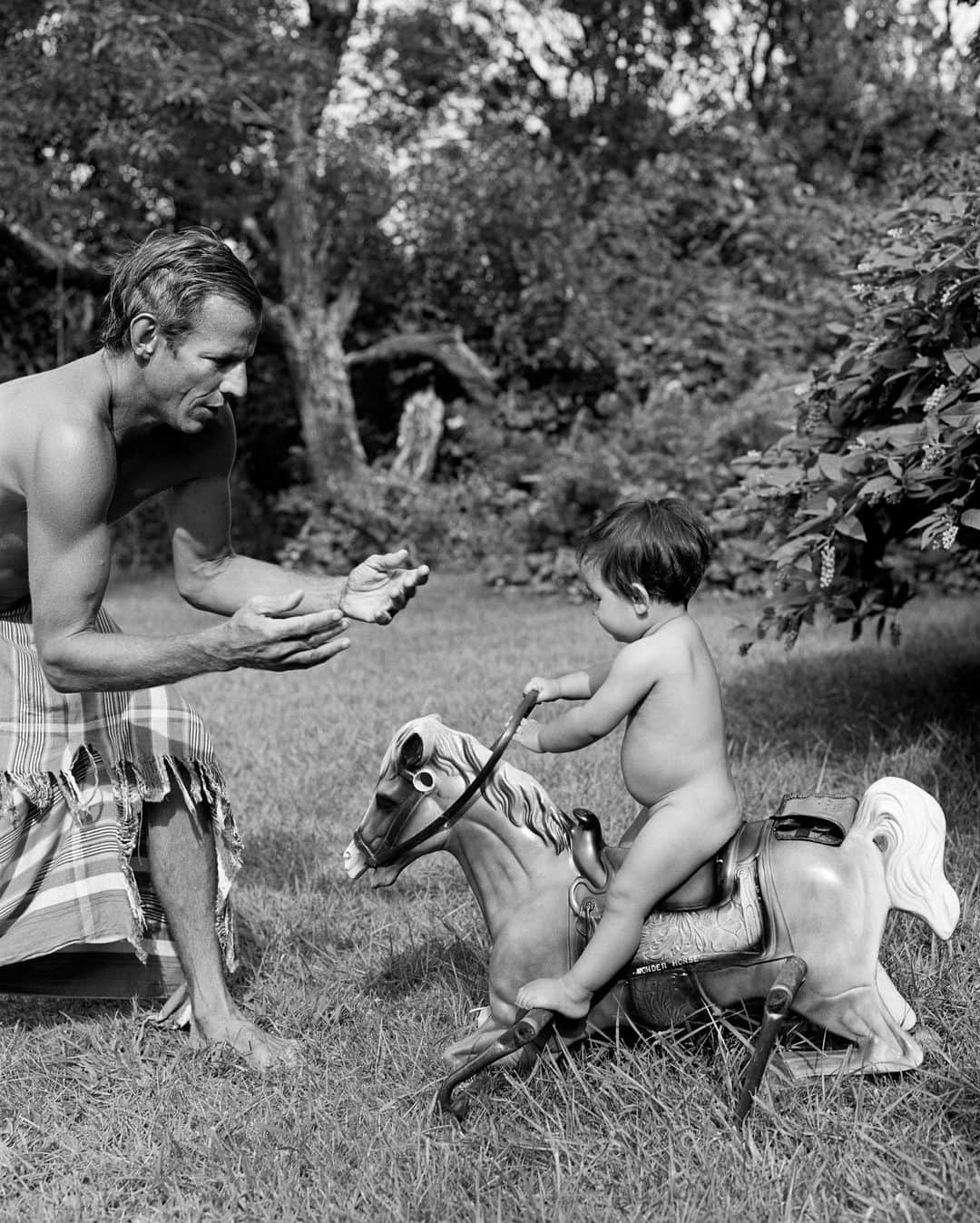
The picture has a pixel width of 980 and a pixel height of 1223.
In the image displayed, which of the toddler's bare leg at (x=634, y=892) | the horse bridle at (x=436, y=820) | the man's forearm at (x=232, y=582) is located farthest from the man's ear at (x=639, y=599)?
the man's forearm at (x=232, y=582)

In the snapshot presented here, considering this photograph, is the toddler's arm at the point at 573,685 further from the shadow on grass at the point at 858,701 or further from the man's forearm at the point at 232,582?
the shadow on grass at the point at 858,701

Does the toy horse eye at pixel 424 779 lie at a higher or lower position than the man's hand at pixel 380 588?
lower

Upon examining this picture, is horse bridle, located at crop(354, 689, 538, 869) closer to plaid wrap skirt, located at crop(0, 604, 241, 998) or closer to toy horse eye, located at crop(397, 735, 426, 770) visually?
toy horse eye, located at crop(397, 735, 426, 770)

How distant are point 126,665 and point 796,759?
2.86 metres

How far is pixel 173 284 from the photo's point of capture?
9.12 feet

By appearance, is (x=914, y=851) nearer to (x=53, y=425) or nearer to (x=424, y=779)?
(x=424, y=779)

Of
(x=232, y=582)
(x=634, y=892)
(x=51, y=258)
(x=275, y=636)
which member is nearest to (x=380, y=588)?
(x=275, y=636)

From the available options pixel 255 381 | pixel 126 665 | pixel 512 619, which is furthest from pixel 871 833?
pixel 255 381

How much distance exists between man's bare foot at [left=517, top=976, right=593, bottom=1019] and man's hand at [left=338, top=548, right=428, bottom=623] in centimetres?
88

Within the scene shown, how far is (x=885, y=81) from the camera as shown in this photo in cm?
1797

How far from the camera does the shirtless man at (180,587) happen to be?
104 inches

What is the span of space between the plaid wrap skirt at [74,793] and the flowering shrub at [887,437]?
2174 millimetres

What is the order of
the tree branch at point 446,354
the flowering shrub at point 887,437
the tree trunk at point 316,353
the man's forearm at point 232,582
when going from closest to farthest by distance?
the man's forearm at point 232,582 < the flowering shrub at point 887,437 < the tree trunk at point 316,353 < the tree branch at point 446,354

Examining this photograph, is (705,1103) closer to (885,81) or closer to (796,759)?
(796,759)
